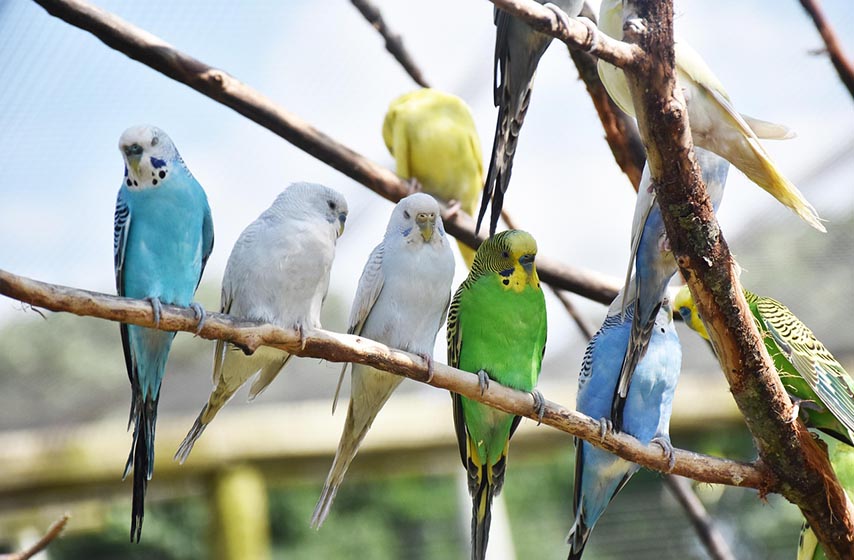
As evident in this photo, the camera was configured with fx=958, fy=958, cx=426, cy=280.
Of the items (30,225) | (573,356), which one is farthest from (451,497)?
(30,225)

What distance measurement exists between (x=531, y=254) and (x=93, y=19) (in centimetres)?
123

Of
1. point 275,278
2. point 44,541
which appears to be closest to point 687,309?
point 275,278

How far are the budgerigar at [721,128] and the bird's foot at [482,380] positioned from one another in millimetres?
669

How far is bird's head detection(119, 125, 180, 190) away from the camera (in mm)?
1966

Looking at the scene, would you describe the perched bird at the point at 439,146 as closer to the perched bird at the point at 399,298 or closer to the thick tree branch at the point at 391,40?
the thick tree branch at the point at 391,40

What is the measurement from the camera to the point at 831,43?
2676 mm

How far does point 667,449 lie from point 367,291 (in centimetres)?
78

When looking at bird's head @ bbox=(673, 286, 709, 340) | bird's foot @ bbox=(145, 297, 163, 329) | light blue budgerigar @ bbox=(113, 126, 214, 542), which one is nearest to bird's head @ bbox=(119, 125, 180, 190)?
light blue budgerigar @ bbox=(113, 126, 214, 542)

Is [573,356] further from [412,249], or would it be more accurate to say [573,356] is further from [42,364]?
[412,249]

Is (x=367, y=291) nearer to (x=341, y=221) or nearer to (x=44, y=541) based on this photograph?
(x=341, y=221)

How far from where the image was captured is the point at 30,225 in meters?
3.84

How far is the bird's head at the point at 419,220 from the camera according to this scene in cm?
219

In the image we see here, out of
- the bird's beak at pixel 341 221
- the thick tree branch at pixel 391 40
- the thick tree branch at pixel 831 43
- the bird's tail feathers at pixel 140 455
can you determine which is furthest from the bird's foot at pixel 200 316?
the thick tree branch at pixel 831 43

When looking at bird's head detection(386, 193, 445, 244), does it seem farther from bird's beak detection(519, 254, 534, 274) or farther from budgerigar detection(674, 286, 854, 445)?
budgerigar detection(674, 286, 854, 445)
